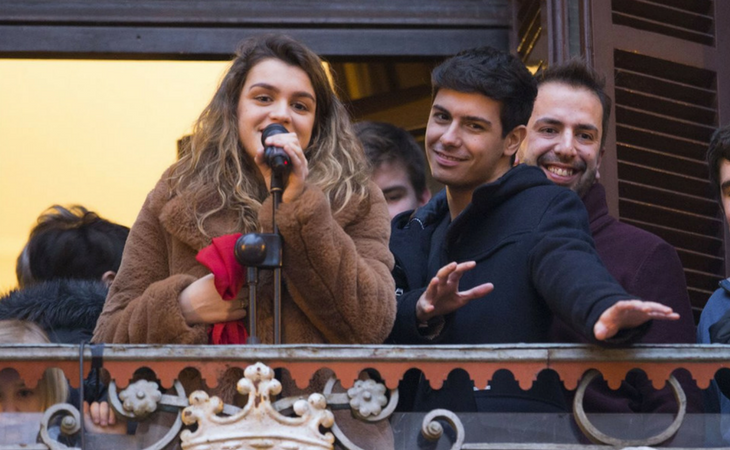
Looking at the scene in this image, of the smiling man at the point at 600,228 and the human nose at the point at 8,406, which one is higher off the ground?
the smiling man at the point at 600,228

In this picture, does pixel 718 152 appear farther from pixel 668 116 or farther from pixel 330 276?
pixel 330 276

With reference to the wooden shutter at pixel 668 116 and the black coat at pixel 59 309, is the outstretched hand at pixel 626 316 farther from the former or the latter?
the wooden shutter at pixel 668 116

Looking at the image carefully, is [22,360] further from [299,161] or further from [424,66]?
[424,66]

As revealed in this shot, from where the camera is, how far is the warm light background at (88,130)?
820 centimetres

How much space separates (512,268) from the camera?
16.2 ft

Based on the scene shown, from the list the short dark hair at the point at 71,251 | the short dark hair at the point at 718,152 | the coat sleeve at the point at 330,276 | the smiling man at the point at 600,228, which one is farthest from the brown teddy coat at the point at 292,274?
the short dark hair at the point at 718,152

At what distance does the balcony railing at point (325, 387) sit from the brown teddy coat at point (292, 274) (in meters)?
0.18

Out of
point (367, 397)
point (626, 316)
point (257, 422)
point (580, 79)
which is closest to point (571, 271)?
point (626, 316)

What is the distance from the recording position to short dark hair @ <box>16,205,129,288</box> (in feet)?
20.2

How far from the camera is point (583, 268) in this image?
4527 millimetres

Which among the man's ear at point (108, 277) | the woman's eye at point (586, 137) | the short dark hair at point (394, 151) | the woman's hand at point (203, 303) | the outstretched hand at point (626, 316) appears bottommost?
the outstretched hand at point (626, 316)

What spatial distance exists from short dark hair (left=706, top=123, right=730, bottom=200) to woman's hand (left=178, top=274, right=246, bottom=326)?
196 centimetres

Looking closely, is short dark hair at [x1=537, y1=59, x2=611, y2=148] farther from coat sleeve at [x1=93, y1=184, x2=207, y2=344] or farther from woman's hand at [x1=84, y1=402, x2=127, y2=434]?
woman's hand at [x1=84, y1=402, x2=127, y2=434]

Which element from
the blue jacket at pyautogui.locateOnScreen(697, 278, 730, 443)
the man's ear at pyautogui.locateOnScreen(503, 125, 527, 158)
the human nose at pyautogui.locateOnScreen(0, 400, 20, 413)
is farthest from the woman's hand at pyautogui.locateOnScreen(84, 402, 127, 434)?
the blue jacket at pyautogui.locateOnScreen(697, 278, 730, 443)
